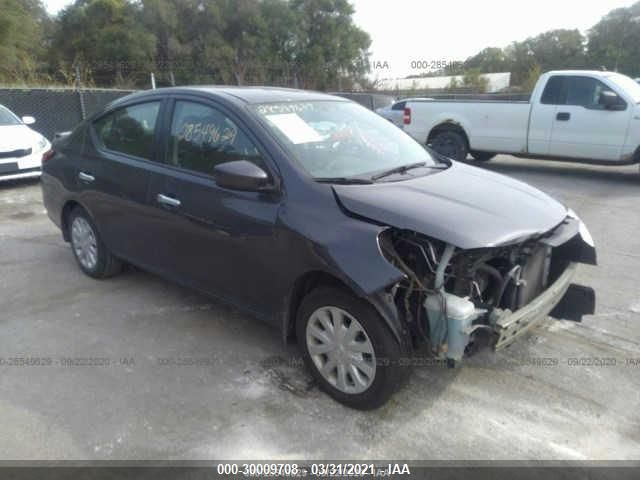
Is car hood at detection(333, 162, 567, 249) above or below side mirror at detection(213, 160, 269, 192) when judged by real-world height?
below

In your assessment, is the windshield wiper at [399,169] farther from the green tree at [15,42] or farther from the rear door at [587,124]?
the green tree at [15,42]

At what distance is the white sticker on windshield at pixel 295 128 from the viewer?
3232 millimetres

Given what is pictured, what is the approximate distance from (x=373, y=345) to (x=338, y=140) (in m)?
1.43

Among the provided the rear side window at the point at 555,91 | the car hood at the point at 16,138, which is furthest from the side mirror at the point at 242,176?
the rear side window at the point at 555,91

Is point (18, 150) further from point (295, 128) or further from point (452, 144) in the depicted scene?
point (452, 144)

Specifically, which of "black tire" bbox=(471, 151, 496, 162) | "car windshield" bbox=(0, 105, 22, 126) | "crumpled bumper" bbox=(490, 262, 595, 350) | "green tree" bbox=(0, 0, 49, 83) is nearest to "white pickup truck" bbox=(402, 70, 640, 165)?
"black tire" bbox=(471, 151, 496, 162)

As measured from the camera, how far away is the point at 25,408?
293 cm

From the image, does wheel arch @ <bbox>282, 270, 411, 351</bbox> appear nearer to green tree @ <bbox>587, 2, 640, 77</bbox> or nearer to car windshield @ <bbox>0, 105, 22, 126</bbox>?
car windshield @ <bbox>0, 105, 22, 126</bbox>

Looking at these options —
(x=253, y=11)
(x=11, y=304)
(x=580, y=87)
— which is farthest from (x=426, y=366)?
(x=253, y=11)

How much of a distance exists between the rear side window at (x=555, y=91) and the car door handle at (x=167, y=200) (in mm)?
8046

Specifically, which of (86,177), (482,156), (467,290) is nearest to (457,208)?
(467,290)

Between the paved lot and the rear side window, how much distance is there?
5.83 meters

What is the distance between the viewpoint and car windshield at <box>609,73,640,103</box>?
874cm

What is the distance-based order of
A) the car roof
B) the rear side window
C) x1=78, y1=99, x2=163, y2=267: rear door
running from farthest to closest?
1. the rear side window
2. x1=78, y1=99, x2=163, y2=267: rear door
3. the car roof
